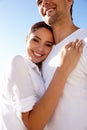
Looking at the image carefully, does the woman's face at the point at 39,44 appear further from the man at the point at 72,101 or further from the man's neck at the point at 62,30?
the man at the point at 72,101

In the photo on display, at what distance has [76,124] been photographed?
68.6 inches

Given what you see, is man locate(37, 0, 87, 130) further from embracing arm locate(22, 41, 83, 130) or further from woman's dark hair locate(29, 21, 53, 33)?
woman's dark hair locate(29, 21, 53, 33)

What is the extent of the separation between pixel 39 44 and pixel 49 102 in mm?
670

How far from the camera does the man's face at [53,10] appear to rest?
2.21m

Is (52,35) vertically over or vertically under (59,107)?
over

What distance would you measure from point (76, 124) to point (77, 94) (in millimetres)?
207

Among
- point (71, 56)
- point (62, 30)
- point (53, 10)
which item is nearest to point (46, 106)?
point (71, 56)

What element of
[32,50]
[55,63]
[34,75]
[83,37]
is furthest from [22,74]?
[83,37]

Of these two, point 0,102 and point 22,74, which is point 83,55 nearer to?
point 22,74

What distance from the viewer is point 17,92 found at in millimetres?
1742

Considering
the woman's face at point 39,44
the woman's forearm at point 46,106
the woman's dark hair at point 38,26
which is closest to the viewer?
the woman's forearm at point 46,106

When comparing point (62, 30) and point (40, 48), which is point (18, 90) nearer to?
point (40, 48)

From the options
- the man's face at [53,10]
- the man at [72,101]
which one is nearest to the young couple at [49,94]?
the man at [72,101]

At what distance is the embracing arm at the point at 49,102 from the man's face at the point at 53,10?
0.59 metres
